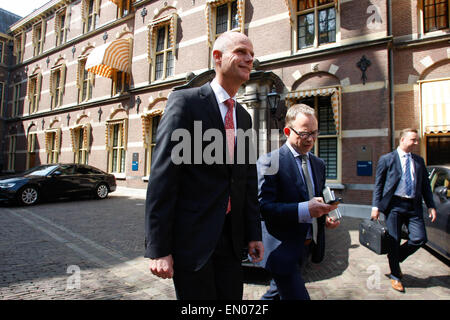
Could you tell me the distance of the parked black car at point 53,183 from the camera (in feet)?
27.2

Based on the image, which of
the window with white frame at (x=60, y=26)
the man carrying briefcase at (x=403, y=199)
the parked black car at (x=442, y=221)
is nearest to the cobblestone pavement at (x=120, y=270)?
the parked black car at (x=442, y=221)

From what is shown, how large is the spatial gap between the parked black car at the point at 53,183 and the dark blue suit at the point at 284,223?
9303 mm

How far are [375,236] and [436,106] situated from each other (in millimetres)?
6475

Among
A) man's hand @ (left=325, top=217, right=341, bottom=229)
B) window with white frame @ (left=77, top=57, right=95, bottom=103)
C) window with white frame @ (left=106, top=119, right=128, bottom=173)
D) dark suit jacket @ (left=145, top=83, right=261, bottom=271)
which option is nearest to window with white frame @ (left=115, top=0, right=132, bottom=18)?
window with white frame @ (left=77, top=57, right=95, bottom=103)

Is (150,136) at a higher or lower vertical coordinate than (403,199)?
higher

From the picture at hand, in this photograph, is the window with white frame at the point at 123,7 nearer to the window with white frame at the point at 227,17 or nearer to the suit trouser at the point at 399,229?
the window with white frame at the point at 227,17

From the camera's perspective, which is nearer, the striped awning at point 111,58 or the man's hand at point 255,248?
the man's hand at point 255,248

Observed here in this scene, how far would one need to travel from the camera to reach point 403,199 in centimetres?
330

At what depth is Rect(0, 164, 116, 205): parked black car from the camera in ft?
27.2

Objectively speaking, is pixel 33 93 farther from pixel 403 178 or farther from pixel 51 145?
pixel 403 178

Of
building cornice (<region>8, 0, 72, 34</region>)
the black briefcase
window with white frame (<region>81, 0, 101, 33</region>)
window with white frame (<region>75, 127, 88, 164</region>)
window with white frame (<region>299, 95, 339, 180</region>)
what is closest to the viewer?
→ the black briefcase

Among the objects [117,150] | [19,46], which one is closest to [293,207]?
[117,150]

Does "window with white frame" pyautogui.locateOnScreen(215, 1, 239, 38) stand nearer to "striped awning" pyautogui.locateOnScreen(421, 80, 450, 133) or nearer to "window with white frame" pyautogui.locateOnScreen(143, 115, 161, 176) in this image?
"window with white frame" pyautogui.locateOnScreen(143, 115, 161, 176)

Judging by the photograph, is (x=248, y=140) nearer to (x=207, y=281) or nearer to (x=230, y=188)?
(x=230, y=188)
